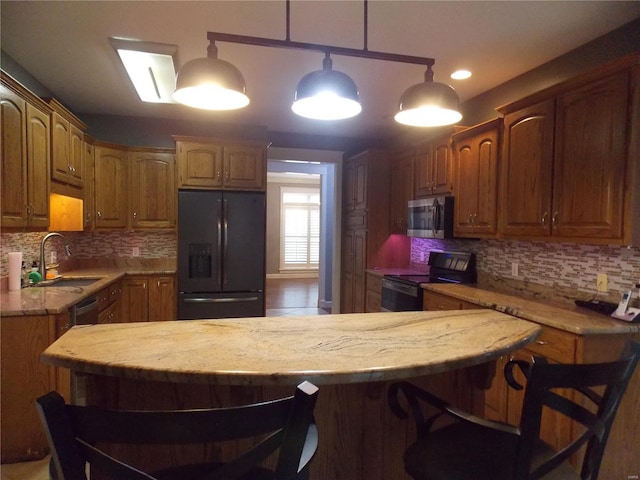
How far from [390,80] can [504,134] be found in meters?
0.97

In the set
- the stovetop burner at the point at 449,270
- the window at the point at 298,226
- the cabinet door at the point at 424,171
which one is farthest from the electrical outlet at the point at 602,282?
the window at the point at 298,226

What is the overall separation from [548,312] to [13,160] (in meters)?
3.32

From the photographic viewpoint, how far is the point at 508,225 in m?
2.81

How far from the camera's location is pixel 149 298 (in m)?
3.88

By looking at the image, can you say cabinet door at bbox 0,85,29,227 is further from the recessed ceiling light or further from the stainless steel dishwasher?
the recessed ceiling light

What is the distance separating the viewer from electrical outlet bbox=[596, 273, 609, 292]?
2.37m

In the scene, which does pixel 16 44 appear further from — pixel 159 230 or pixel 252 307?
pixel 252 307

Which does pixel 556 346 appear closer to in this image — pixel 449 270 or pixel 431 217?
pixel 449 270

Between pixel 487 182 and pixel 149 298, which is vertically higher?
pixel 487 182

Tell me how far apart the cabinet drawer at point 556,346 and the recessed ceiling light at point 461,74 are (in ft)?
6.36

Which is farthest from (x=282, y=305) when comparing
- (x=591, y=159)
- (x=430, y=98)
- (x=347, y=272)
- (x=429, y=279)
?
(x=430, y=98)

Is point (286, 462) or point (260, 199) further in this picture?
point (260, 199)

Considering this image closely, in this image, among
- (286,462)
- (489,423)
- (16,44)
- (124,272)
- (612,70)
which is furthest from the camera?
(124,272)

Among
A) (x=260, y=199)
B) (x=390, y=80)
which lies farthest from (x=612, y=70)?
(x=260, y=199)
